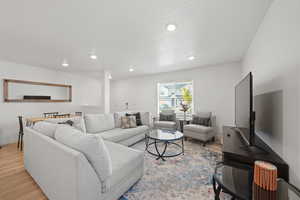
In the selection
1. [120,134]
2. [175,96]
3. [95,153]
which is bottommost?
[120,134]

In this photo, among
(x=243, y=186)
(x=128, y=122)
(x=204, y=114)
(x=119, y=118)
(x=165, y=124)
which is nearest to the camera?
(x=243, y=186)

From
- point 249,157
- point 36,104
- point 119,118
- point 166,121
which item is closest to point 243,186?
point 249,157

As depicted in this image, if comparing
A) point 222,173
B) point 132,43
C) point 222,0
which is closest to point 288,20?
point 222,0

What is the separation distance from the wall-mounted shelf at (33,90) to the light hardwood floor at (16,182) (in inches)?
75.6

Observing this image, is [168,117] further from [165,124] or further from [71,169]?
[71,169]

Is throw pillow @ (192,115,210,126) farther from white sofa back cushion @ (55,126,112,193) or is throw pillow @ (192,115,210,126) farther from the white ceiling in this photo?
white sofa back cushion @ (55,126,112,193)

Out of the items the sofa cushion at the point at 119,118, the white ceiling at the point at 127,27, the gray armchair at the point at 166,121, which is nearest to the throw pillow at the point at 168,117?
the gray armchair at the point at 166,121

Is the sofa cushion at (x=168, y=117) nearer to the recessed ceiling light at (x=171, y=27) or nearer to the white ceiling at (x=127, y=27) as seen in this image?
the white ceiling at (x=127, y=27)

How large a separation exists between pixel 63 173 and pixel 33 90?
425 cm

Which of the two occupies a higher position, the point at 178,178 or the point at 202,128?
the point at 202,128

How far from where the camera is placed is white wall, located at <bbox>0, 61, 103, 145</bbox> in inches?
137

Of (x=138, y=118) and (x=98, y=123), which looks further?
(x=138, y=118)

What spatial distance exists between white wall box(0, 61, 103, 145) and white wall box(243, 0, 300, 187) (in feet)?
16.3

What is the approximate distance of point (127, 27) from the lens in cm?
194
